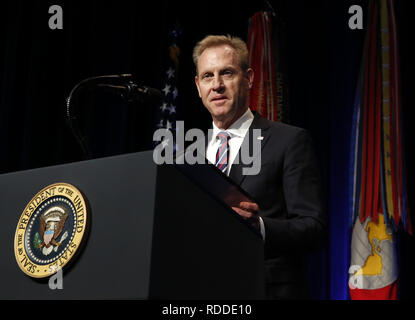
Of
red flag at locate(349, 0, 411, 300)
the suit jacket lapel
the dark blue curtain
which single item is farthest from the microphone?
the dark blue curtain

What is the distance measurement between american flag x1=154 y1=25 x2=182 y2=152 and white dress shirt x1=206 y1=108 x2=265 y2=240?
1.87 metres

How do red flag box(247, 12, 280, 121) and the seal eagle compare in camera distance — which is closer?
the seal eagle

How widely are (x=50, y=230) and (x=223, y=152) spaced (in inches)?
34.7

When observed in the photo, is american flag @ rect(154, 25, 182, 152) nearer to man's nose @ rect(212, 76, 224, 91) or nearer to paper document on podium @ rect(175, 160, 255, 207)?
man's nose @ rect(212, 76, 224, 91)

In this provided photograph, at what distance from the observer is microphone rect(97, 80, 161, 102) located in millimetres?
1543

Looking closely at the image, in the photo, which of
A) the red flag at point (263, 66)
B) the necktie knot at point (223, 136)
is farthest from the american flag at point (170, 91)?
the necktie knot at point (223, 136)

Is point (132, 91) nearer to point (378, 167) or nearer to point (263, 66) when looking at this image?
point (378, 167)

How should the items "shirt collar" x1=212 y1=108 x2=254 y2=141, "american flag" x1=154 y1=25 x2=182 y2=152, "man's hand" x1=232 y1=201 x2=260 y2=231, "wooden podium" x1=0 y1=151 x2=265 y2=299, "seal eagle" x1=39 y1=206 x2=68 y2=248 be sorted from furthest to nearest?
"american flag" x1=154 y1=25 x2=182 y2=152
"shirt collar" x1=212 y1=108 x2=254 y2=141
"man's hand" x1=232 y1=201 x2=260 y2=231
"seal eagle" x1=39 y1=206 x2=68 y2=248
"wooden podium" x1=0 y1=151 x2=265 y2=299

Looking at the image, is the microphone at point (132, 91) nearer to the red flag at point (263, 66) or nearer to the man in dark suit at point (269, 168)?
the man in dark suit at point (269, 168)

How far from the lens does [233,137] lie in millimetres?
1992

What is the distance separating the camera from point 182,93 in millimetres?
4051

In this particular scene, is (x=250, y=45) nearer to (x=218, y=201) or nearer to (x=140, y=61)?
(x=140, y=61)

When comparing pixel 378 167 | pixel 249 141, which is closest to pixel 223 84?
pixel 249 141

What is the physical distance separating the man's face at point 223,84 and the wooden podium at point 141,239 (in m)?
0.89
